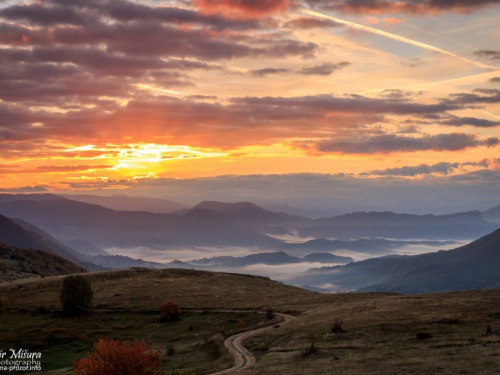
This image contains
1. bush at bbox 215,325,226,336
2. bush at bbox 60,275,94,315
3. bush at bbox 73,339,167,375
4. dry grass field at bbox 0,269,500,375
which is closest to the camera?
bush at bbox 73,339,167,375

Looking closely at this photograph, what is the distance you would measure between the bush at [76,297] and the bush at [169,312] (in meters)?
20.7

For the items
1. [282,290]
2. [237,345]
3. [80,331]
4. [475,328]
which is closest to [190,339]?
[237,345]

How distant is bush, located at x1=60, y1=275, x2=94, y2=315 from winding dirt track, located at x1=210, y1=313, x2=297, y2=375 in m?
48.7

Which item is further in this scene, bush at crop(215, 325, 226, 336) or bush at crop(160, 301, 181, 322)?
bush at crop(160, 301, 181, 322)

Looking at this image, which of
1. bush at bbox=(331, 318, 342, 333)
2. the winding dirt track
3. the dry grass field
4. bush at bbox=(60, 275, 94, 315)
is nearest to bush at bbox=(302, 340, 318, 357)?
the dry grass field

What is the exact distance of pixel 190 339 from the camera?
249 feet

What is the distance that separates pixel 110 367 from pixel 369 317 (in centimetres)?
3791

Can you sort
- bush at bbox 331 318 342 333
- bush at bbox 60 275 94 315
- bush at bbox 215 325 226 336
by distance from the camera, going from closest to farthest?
bush at bbox 331 318 342 333
bush at bbox 215 325 226 336
bush at bbox 60 275 94 315

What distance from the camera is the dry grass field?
45.1 meters

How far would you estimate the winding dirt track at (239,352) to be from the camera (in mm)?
49588

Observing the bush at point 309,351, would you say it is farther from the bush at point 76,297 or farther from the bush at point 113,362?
the bush at point 76,297

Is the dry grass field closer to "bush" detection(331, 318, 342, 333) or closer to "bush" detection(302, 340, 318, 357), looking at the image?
"bush" detection(302, 340, 318, 357)

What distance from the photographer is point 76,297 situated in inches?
4166

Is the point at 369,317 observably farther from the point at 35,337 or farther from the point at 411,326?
the point at 35,337
